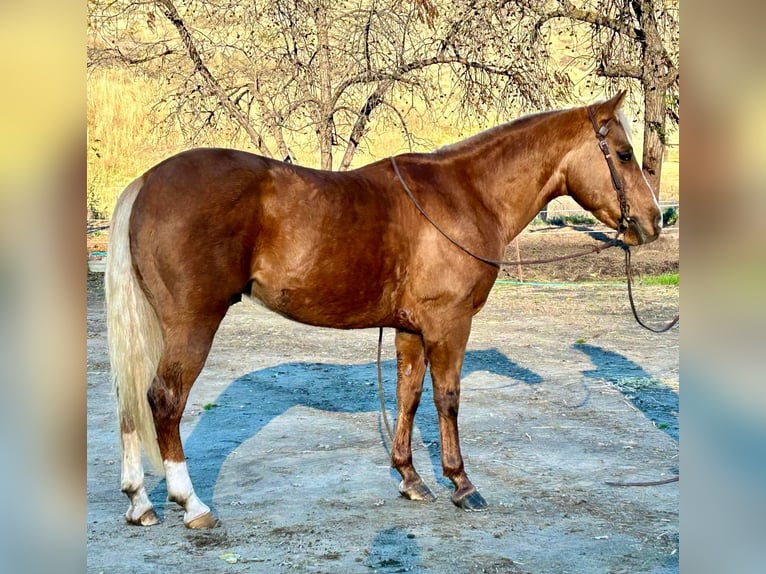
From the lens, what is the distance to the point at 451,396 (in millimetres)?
4227

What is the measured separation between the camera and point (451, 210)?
4.22m

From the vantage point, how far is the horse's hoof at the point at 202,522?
3692mm

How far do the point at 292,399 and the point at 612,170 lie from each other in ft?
11.4

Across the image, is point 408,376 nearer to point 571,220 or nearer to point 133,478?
point 133,478

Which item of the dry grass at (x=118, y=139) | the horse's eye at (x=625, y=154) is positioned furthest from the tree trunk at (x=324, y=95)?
the horse's eye at (x=625, y=154)

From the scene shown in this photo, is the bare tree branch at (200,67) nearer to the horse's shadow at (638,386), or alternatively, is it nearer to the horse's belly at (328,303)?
the horse's shadow at (638,386)

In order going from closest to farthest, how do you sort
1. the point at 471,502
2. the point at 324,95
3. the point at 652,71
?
1. the point at 471,502
2. the point at 652,71
3. the point at 324,95

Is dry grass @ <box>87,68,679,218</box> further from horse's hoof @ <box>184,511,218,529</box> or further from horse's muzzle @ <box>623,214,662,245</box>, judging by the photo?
horse's hoof @ <box>184,511,218,529</box>

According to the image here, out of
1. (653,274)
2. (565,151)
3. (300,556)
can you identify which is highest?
(565,151)

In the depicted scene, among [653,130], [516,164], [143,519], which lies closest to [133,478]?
[143,519]
